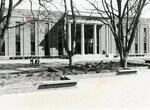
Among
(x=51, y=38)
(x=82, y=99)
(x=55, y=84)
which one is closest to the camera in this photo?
(x=82, y=99)

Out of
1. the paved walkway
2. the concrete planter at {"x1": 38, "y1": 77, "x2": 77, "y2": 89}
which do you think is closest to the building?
the concrete planter at {"x1": 38, "y1": 77, "x2": 77, "y2": 89}

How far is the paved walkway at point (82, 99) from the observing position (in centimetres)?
730

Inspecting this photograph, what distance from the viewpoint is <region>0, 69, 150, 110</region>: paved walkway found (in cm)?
730

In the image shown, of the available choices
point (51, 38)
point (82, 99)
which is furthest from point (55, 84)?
point (51, 38)

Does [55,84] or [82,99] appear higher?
[55,84]

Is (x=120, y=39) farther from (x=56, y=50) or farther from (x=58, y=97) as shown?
(x=56, y=50)

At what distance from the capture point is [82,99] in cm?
852

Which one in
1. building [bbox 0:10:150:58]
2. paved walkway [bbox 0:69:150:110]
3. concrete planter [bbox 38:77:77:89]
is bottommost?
paved walkway [bbox 0:69:150:110]

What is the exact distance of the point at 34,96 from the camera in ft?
30.2

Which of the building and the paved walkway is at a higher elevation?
the building

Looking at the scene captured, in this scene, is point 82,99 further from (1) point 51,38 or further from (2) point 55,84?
(1) point 51,38

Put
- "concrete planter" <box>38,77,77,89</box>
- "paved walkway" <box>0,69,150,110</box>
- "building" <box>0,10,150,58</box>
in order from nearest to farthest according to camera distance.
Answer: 1. "paved walkway" <box>0,69,150,110</box>
2. "concrete planter" <box>38,77,77,89</box>
3. "building" <box>0,10,150,58</box>

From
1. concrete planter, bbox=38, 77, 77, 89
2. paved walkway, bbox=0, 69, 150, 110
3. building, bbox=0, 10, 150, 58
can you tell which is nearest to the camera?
paved walkway, bbox=0, 69, 150, 110

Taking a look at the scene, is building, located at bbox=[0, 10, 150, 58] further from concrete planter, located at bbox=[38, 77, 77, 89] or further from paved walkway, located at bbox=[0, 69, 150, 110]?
paved walkway, located at bbox=[0, 69, 150, 110]
